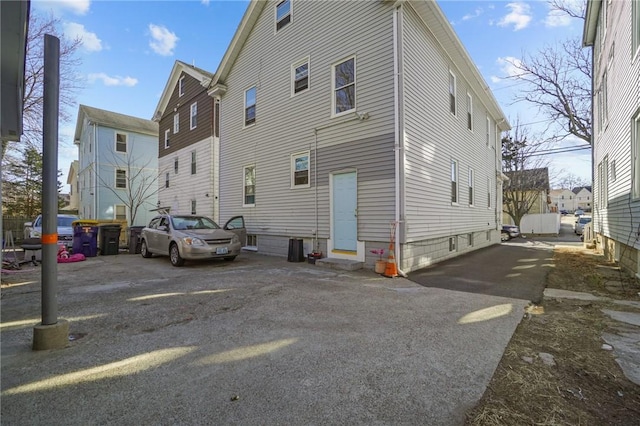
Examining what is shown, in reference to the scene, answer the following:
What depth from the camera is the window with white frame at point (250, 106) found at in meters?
12.2

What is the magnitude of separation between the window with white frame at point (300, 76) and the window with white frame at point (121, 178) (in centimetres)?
1966

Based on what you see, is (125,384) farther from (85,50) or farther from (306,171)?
(85,50)

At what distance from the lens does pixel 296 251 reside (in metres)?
9.39

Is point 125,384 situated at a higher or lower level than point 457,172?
lower

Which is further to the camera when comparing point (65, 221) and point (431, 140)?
point (65, 221)

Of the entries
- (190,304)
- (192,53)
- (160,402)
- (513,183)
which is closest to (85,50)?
(192,53)

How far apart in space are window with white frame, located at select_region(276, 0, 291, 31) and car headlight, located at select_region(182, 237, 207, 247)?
8.28 metres

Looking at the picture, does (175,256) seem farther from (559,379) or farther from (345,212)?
(559,379)

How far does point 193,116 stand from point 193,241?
394 inches

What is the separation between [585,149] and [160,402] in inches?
1008

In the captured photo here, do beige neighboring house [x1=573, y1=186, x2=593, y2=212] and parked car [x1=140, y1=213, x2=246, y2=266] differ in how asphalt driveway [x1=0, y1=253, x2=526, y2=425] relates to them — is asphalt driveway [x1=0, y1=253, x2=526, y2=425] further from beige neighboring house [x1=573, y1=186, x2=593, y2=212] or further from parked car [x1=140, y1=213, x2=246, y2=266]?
beige neighboring house [x1=573, y1=186, x2=593, y2=212]

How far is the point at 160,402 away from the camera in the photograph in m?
2.30

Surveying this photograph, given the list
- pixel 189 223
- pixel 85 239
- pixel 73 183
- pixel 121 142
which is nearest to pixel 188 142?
pixel 85 239

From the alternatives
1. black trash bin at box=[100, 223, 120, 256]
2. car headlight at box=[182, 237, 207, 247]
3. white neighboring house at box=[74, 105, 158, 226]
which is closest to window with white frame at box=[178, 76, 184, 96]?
white neighboring house at box=[74, 105, 158, 226]
